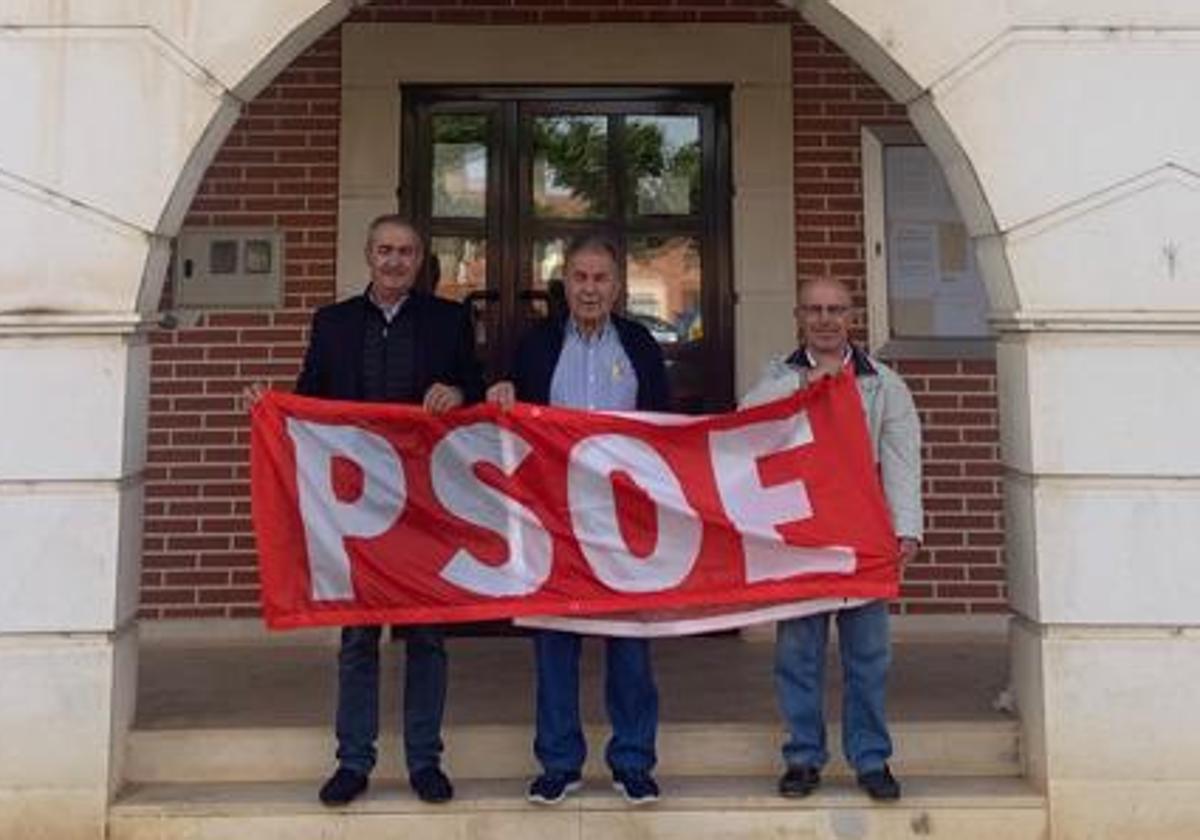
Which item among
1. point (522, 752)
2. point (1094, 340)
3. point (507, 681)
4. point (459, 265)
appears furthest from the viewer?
point (459, 265)

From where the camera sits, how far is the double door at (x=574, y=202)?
19.6 feet

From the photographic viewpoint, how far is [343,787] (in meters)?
3.79

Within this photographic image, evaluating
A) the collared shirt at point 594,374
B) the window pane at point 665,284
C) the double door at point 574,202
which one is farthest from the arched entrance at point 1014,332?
the window pane at point 665,284

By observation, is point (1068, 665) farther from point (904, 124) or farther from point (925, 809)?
point (904, 124)

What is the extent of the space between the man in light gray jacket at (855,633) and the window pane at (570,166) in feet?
7.76

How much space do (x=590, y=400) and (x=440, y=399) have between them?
50 cm

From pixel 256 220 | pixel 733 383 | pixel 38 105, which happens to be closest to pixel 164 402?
pixel 256 220

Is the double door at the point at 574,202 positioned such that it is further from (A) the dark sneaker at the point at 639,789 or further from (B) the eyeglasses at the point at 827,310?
(A) the dark sneaker at the point at 639,789

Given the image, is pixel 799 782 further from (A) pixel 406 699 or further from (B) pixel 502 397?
(B) pixel 502 397

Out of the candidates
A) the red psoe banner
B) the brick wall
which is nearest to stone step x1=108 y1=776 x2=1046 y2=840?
the red psoe banner

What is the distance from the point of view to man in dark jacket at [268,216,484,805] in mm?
3797

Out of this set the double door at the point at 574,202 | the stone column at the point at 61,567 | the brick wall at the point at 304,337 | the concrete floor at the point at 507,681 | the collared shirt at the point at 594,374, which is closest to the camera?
the stone column at the point at 61,567

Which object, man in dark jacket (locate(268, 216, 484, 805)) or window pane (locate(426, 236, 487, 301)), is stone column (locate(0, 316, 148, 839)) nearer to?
man in dark jacket (locate(268, 216, 484, 805))

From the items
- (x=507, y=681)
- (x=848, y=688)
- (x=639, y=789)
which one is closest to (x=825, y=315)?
(x=848, y=688)
